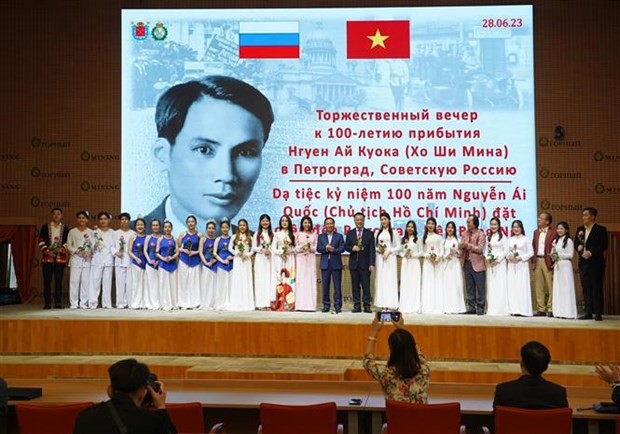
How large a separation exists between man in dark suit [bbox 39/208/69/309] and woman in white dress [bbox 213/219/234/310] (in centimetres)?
218

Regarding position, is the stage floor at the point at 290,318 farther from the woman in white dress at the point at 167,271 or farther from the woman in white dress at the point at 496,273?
the woman in white dress at the point at 167,271

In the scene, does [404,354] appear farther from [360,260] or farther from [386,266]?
[386,266]

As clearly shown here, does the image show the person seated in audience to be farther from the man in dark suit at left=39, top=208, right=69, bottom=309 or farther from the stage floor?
the man in dark suit at left=39, top=208, right=69, bottom=309

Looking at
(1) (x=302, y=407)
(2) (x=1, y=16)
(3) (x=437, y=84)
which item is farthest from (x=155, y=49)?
(1) (x=302, y=407)

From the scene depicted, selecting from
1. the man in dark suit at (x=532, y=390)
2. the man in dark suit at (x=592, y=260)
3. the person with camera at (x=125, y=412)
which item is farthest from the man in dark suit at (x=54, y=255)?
the man in dark suit at (x=532, y=390)

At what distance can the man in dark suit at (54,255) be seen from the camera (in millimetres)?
10562

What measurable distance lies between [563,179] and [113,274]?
276 inches

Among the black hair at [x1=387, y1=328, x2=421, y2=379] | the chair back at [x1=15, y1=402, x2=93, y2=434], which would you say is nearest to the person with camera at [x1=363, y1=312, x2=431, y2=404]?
the black hair at [x1=387, y1=328, x2=421, y2=379]

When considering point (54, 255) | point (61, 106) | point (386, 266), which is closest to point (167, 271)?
point (54, 255)

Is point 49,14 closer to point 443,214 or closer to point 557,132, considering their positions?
point 443,214

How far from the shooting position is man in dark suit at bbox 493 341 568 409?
11.7 ft

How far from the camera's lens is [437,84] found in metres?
11.4

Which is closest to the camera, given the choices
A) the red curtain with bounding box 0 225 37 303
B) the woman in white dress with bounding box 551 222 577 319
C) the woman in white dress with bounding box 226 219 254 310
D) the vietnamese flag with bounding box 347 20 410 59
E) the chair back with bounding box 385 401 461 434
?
the chair back with bounding box 385 401 461 434

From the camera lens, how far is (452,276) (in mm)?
10219
